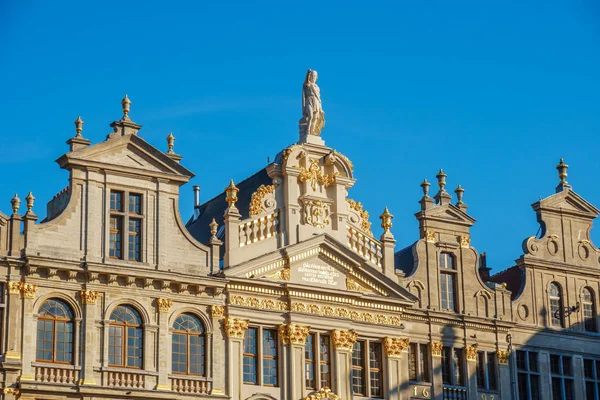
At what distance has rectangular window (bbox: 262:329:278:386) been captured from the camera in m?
48.8

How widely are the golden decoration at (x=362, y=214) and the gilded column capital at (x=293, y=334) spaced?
16.2 feet

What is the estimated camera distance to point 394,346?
51.3 m

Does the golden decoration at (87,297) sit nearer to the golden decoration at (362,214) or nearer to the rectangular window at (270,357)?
the rectangular window at (270,357)

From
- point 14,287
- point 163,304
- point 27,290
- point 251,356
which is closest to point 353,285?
point 251,356

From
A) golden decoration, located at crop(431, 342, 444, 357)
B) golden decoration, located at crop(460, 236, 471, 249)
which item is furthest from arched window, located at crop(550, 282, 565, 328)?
golden decoration, located at crop(431, 342, 444, 357)

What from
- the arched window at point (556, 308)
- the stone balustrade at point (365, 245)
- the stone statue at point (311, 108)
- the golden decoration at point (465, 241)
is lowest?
the arched window at point (556, 308)

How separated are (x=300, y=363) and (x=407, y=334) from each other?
4.83m

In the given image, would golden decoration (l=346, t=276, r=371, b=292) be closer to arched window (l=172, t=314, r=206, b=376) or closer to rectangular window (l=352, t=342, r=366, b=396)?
rectangular window (l=352, t=342, r=366, b=396)

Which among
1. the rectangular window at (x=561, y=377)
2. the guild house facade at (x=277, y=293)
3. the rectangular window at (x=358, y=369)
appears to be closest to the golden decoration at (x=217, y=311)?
the guild house facade at (x=277, y=293)

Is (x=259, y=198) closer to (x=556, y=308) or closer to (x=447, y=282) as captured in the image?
(x=447, y=282)

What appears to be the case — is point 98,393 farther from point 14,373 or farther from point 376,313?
point 376,313

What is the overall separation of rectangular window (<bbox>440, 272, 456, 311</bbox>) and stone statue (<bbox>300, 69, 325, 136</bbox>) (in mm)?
7090

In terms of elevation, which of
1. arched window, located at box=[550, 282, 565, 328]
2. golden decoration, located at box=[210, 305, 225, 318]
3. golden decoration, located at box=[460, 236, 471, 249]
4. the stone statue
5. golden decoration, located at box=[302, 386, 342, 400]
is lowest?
golden decoration, located at box=[302, 386, 342, 400]

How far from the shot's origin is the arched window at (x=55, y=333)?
148 ft
